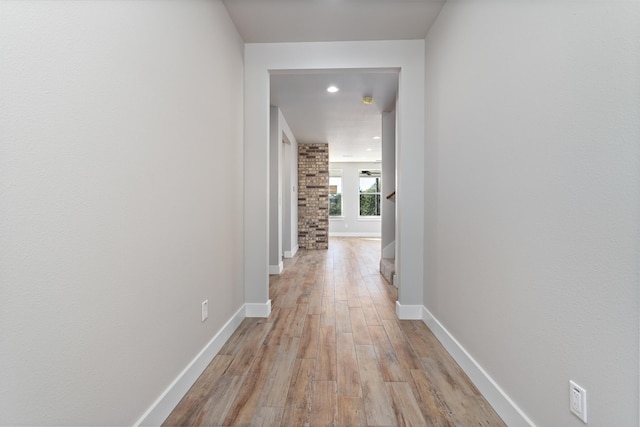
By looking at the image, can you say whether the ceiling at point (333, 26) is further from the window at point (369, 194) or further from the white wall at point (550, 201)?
the window at point (369, 194)

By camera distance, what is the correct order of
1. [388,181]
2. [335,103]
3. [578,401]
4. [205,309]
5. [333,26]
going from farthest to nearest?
[388,181]
[335,103]
[333,26]
[205,309]
[578,401]

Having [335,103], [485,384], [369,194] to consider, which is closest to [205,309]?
[485,384]

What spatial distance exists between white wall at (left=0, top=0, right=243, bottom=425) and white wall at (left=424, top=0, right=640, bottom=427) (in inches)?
61.3

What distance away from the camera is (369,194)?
407 inches

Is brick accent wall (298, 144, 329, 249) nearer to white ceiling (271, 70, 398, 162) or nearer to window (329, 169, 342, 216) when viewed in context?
white ceiling (271, 70, 398, 162)

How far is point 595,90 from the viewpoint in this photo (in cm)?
93

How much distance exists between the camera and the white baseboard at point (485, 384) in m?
1.29

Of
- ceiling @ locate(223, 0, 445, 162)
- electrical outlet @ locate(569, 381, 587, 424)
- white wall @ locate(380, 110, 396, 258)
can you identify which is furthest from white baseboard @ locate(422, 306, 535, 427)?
white wall @ locate(380, 110, 396, 258)

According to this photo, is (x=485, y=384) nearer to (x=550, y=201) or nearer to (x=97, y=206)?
(x=550, y=201)

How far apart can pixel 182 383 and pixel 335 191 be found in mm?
8990

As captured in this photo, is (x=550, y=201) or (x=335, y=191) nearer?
(x=550, y=201)

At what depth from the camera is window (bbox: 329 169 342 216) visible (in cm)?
1026

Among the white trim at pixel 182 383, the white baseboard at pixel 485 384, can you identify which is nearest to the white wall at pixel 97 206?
the white trim at pixel 182 383

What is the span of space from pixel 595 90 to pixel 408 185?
5.60ft
